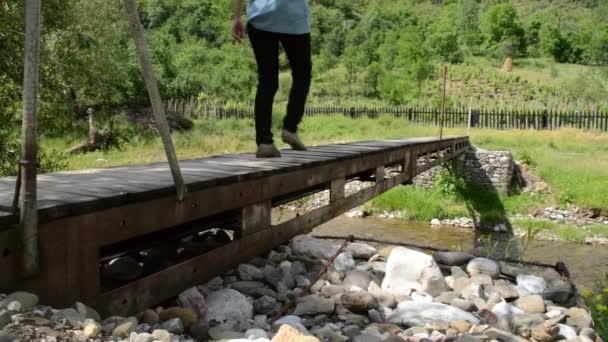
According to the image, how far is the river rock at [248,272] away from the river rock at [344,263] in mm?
751

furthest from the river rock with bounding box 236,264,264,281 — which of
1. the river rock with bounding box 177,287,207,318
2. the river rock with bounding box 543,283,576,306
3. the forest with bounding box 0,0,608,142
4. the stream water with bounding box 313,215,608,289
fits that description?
the stream water with bounding box 313,215,608,289

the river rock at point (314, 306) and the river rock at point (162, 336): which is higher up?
the river rock at point (162, 336)

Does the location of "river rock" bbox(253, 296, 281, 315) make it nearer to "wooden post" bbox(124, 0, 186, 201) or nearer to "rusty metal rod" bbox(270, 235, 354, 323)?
"rusty metal rod" bbox(270, 235, 354, 323)

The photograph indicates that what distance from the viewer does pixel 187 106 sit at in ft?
117

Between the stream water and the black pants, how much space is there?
8156 mm

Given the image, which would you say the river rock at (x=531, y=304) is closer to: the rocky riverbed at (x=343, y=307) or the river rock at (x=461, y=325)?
the rocky riverbed at (x=343, y=307)

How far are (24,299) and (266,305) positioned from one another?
146 cm

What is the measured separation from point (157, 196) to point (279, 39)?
1841 mm

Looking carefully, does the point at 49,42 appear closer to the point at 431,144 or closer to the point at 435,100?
the point at 431,144

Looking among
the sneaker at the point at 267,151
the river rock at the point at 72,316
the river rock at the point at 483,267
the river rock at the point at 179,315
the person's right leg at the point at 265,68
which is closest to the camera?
the river rock at the point at 72,316

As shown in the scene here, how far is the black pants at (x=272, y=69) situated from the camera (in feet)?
13.3

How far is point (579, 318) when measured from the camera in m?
3.49

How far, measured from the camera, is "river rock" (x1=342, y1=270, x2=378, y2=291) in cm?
375

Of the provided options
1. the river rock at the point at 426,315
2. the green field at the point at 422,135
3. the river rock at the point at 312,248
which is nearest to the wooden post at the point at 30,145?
the river rock at the point at 426,315
